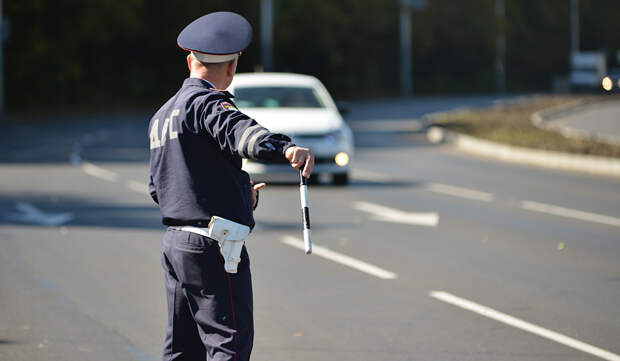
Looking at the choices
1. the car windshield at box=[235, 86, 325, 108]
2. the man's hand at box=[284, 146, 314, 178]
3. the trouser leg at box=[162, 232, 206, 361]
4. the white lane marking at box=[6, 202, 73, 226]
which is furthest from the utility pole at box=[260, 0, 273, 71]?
the man's hand at box=[284, 146, 314, 178]

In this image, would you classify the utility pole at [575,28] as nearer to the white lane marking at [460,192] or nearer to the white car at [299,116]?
the white car at [299,116]

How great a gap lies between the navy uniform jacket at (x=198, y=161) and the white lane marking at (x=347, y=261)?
4.95m

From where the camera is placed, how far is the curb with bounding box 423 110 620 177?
19.8 m

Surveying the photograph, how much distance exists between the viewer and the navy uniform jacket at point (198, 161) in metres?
4.18

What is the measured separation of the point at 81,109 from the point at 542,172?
36.2 metres

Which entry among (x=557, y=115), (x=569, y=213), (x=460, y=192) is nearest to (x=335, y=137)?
(x=460, y=192)

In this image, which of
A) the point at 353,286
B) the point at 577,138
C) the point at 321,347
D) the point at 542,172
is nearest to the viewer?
the point at 321,347

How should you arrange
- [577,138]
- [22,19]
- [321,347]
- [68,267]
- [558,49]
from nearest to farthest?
1. [321,347]
2. [68,267]
3. [577,138]
4. [22,19]
5. [558,49]

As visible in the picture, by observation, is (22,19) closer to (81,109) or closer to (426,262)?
(81,109)

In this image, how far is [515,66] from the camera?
94625 mm

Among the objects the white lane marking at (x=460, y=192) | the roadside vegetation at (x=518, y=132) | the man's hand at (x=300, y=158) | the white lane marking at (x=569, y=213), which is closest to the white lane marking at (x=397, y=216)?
the white lane marking at (x=569, y=213)

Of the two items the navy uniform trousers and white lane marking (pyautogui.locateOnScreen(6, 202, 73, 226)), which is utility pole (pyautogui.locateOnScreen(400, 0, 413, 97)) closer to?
white lane marking (pyautogui.locateOnScreen(6, 202, 73, 226))

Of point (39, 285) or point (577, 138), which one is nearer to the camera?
point (39, 285)

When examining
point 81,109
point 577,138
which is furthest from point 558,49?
point 577,138
